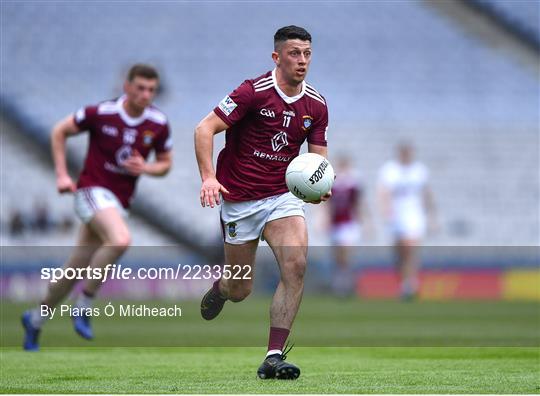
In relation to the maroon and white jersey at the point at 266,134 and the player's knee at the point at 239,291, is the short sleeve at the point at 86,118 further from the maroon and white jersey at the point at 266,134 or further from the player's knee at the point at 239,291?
the maroon and white jersey at the point at 266,134

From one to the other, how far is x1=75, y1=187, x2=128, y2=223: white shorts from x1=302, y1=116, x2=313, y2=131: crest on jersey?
3493mm

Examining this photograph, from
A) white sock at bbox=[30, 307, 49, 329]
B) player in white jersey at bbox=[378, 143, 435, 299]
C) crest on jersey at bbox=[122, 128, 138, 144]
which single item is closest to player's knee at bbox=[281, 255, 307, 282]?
white sock at bbox=[30, 307, 49, 329]

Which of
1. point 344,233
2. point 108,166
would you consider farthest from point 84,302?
point 344,233

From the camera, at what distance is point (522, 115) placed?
2931cm

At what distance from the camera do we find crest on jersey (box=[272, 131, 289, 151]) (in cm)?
797

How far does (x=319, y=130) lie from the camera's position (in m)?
8.09

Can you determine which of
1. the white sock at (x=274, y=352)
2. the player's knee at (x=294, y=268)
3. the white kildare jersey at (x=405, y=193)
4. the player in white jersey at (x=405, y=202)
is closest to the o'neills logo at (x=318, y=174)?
the player's knee at (x=294, y=268)

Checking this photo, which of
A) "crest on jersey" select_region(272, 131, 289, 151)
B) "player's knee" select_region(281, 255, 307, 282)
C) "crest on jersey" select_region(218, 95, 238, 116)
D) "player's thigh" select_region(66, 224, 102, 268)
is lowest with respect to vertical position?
"player's knee" select_region(281, 255, 307, 282)

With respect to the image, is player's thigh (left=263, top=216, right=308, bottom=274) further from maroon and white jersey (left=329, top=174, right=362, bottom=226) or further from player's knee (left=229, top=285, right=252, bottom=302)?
maroon and white jersey (left=329, top=174, right=362, bottom=226)

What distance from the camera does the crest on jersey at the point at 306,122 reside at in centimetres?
797

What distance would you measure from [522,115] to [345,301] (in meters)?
11.9

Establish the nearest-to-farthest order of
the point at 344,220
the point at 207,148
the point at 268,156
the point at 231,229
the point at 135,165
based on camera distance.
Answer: the point at 207,148, the point at 268,156, the point at 231,229, the point at 135,165, the point at 344,220

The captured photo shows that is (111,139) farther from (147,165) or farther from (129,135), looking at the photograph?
(147,165)

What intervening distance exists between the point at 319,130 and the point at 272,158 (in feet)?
1.30
